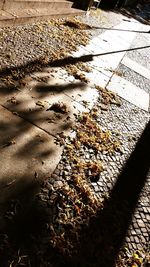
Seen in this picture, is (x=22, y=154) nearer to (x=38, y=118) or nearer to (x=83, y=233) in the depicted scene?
(x=38, y=118)

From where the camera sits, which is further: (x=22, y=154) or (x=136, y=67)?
(x=136, y=67)

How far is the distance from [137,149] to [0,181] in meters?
2.22

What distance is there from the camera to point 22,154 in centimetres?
280

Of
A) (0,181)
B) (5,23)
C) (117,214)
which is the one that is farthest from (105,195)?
(5,23)

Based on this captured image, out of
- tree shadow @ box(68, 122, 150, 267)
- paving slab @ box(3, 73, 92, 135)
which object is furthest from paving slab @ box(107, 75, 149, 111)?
tree shadow @ box(68, 122, 150, 267)

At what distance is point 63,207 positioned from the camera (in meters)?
2.51

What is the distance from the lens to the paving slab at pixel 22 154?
250cm

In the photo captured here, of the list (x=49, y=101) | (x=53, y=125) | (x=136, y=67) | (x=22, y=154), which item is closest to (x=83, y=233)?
(x=22, y=154)

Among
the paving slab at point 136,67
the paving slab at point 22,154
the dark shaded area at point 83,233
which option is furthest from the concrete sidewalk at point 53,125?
the paving slab at point 136,67

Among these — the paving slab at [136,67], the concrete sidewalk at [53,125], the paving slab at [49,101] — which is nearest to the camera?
the concrete sidewalk at [53,125]

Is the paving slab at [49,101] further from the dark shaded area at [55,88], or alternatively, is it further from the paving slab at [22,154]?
the paving slab at [22,154]

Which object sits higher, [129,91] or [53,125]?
[53,125]

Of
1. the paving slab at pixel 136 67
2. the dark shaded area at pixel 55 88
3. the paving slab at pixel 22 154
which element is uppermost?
the dark shaded area at pixel 55 88

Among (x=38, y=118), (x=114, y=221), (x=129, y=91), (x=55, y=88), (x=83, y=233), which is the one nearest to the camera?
(x=83, y=233)
